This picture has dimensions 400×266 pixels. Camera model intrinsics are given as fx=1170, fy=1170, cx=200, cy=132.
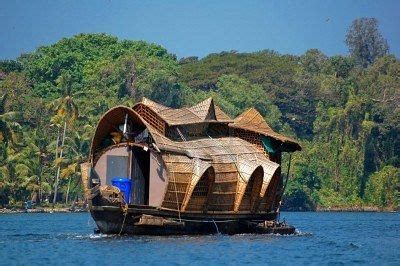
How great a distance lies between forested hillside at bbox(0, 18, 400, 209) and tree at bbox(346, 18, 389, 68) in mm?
15130

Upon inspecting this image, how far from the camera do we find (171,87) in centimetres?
8269

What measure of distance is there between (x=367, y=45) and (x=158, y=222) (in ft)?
266

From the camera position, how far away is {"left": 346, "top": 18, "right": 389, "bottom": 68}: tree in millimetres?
116625

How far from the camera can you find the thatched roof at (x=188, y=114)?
41.4 m

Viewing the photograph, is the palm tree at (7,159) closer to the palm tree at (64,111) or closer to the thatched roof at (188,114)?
the palm tree at (64,111)

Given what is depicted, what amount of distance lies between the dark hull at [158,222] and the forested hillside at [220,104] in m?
26.1

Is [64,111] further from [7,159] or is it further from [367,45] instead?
[367,45]

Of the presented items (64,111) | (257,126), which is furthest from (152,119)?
(64,111)

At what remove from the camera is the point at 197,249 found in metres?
36.7

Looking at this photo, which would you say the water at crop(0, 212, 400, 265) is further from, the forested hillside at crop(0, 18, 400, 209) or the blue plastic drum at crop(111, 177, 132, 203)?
the forested hillside at crop(0, 18, 400, 209)

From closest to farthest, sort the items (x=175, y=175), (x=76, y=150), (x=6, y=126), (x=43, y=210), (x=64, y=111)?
(x=175, y=175), (x=6, y=126), (x=64, y=111), (x=43, y=210), (x=76, y=150)

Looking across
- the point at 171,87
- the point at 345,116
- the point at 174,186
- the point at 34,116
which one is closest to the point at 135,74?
the point at 171,87

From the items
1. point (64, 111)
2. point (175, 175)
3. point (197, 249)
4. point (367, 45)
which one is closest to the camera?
point (197, 249)

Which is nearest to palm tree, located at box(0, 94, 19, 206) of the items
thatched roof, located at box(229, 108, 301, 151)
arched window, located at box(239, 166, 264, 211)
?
thatched roof, located at box(229, 108, 301, 151)
